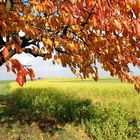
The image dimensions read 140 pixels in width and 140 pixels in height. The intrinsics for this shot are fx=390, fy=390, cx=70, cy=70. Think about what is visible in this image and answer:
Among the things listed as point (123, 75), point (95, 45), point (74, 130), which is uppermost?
point (95, 45)

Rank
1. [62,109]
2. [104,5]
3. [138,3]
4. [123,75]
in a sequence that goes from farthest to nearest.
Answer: [62,109] < [123,75] < [104,5] < [138,3]

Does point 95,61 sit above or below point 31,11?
below

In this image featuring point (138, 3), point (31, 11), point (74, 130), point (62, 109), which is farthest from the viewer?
point (62, 109)

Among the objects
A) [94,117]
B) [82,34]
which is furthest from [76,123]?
[82,34]

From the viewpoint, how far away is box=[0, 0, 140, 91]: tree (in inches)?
221

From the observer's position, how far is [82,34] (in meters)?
8.69

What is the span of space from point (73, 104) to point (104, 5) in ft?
40.3

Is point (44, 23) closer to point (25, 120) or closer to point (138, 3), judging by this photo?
point (138, 3)

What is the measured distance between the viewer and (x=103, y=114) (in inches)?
615

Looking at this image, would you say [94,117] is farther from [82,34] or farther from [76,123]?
[82,34]

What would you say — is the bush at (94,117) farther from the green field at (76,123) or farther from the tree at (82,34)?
the tree at (82,34)

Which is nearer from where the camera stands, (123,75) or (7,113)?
(123,75)

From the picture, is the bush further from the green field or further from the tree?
the tree

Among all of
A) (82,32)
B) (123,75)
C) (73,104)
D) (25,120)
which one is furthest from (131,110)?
(82,32)
